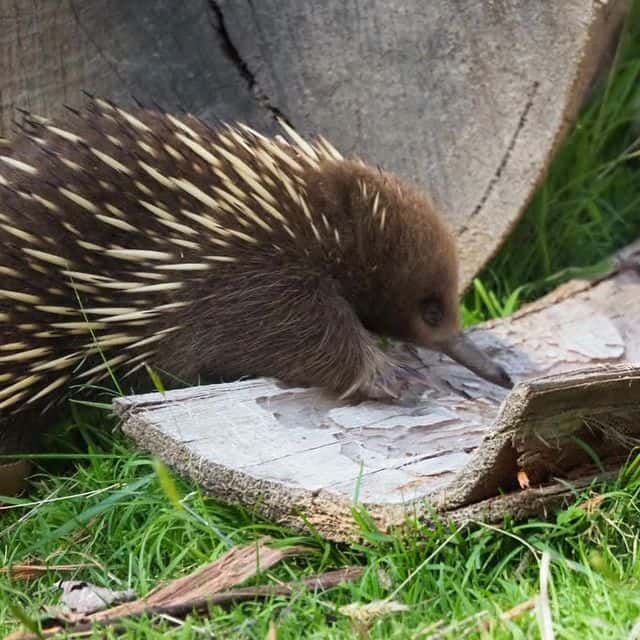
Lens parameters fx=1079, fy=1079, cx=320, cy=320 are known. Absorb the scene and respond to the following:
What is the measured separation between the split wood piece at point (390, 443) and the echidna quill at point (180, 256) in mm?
187

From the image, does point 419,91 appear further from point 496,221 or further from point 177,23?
point 177,23

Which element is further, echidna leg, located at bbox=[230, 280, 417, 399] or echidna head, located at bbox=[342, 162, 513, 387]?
echidna head, located at bbox=[342, 162, 513, 387]

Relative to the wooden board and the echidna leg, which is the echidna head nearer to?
the echidna leg

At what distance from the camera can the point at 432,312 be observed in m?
2.98

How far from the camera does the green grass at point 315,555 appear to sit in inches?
68.7

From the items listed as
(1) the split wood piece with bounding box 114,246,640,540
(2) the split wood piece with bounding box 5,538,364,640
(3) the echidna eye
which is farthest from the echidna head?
(2) the split wood piece with bounding box 5,538,364,640

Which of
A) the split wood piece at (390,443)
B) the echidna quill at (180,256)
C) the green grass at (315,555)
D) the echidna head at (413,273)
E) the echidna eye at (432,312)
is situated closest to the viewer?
the green grass at (315,555)

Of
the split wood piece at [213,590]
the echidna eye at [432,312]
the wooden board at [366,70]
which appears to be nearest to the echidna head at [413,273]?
the echidna eye at [432,312]

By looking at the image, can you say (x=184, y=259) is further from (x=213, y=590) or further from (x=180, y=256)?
(x=213, y=590)

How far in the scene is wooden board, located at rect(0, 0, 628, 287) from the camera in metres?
3.11

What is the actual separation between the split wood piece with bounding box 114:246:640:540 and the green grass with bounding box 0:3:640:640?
0.05 metres

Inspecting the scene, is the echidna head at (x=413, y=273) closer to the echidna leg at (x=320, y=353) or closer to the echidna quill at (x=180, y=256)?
the echidna quill at (x=180, y=256)

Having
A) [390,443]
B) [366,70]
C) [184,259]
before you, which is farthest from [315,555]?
[366,70]

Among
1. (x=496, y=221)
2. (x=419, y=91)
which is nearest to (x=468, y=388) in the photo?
(x=496, y=221)
